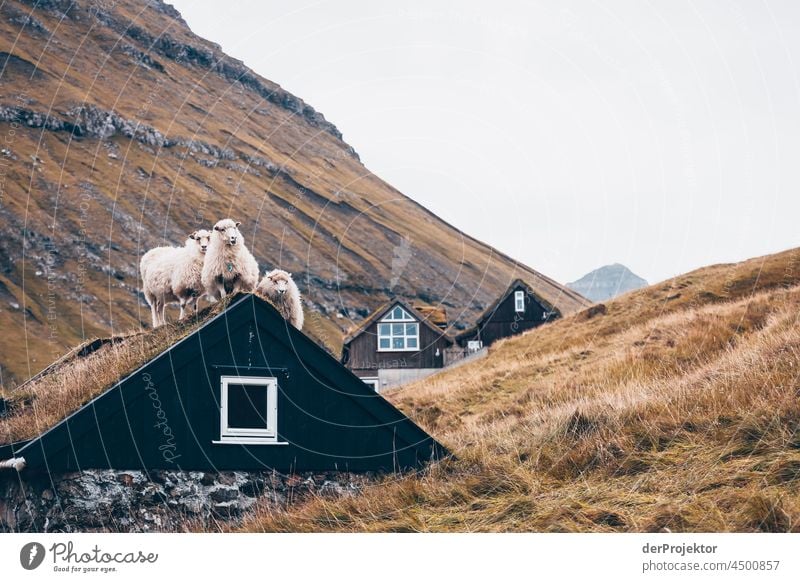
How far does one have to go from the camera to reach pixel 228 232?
17.5 m

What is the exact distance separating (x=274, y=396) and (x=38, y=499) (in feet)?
13.0

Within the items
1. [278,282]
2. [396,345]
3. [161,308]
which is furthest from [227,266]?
[396,345]

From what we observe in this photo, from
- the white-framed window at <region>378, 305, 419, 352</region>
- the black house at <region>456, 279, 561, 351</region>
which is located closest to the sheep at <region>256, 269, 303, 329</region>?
the white-framed window at <region>378, 305, 419, 352</region>

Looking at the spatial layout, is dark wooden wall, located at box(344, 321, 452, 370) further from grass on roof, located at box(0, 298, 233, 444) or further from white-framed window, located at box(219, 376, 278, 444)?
white-framed window, located at box(219, 376, 278, 444)

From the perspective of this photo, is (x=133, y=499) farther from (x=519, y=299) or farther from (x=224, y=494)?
(x=519, y=299)

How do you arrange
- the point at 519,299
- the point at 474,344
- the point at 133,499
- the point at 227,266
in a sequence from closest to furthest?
the point at 133,499, the point at 227,266, the point at 474,344, the point at 519,299

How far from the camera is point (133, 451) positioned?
15.7 metres

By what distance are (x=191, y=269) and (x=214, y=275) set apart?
114cm

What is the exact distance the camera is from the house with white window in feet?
197

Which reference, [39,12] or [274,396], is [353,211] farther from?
[274,396]

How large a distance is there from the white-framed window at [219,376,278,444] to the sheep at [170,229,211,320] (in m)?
2.34

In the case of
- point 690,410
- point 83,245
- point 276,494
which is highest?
point 83,245
